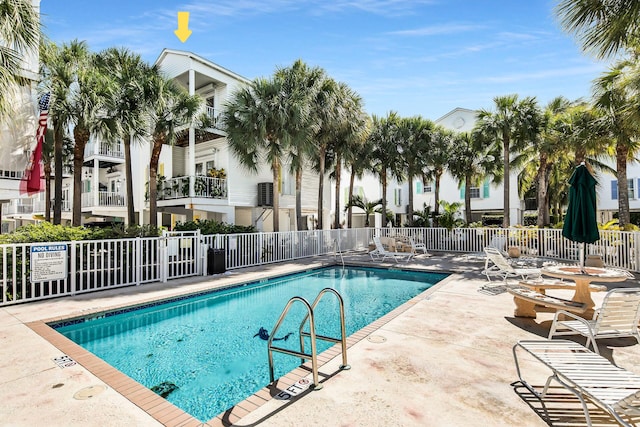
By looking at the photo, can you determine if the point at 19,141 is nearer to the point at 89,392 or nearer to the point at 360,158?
the point at 89,392

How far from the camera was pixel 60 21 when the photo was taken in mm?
9078

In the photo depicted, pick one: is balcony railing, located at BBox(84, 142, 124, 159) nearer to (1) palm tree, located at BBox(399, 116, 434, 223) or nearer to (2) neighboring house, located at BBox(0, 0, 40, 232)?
(2) neighboring house, located at BBox(0, 0, 40, 232)

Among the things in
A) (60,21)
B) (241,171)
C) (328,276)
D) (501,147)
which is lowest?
(328,276)

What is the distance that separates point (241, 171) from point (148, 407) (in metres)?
17.4

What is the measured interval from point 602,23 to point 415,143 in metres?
14.6

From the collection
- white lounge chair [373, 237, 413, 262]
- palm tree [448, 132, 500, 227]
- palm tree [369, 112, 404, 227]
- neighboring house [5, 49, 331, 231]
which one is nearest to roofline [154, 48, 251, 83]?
neighboring house [5, 49, 331, 231]

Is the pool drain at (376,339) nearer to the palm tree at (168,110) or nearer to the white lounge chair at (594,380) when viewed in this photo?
the white lounge chair at (594,380)

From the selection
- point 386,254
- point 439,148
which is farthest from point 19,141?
point 439,148

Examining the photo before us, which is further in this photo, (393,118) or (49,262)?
(393,118)

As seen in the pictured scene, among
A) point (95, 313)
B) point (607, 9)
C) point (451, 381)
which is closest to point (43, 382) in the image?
point (95, 313)

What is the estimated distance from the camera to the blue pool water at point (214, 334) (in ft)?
14.2

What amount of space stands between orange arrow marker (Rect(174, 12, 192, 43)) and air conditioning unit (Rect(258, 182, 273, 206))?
1113 centimetres

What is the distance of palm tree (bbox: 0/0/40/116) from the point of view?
23.3 ft

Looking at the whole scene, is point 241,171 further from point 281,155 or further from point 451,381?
point 451,381
